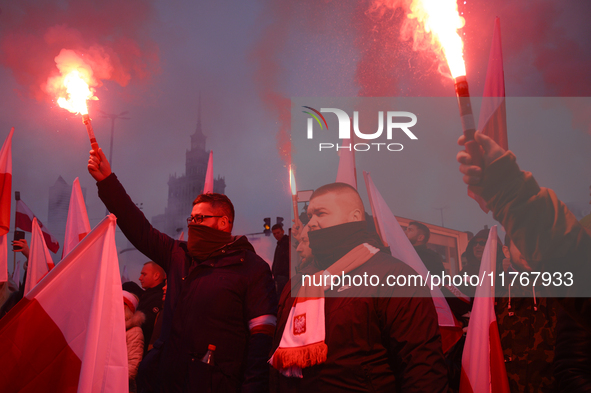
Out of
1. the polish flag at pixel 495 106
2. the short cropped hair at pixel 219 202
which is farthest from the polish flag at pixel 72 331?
the polish flag at pixel 495 106

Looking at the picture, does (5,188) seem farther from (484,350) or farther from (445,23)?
(484,350)

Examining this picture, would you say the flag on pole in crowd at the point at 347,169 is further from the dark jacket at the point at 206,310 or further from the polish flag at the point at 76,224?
the polish flag at the point at 76,224

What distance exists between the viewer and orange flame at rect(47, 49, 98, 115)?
Result: 317cm

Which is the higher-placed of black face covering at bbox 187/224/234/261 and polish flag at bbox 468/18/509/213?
polish flag at bbox 468/18/509/213

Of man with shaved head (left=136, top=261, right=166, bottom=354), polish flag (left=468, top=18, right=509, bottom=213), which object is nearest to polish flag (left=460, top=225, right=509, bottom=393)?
polish flag (left=468, top=18, right=509, bottom=213)

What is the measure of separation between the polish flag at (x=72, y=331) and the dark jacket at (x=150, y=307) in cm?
147

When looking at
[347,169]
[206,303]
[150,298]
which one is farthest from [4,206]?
[347,169]

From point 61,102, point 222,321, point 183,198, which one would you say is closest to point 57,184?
point 61,102

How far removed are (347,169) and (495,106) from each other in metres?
2.10

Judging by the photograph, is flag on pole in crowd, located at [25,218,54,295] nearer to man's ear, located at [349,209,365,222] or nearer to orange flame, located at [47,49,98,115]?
orange flame, located at [47,49,98,115]

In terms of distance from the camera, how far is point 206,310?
2.37 metres

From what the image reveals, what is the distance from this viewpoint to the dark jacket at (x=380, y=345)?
179 cm

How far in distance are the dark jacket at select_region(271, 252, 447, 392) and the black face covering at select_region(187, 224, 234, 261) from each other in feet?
3.03

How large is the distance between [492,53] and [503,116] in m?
1.32
